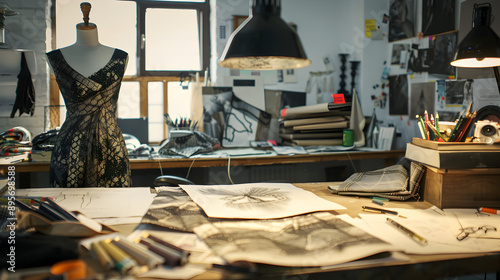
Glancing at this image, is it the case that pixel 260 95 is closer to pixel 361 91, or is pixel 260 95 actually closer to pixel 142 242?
pixel 361 91

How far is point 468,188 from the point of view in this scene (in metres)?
1.18

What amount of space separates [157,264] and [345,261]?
0.35 metres

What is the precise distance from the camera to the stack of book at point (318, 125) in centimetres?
283

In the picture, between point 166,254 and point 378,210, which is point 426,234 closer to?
point 378,210

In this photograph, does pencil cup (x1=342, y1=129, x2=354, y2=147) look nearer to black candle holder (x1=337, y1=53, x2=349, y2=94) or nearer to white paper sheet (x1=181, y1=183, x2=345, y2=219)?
black candle holder (x1=337, y1=53, x2=349, y2=94)

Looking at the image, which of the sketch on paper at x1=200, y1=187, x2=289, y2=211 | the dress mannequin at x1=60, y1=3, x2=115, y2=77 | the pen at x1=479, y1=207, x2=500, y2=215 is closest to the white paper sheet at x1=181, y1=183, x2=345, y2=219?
the sketch on paper at x1=200, y1=187, x2=289, y2=211

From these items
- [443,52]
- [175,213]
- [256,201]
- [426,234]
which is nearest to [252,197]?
[256,201]

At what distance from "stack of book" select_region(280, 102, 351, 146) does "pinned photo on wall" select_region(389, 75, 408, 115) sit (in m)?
0.35

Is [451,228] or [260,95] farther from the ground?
[260,95]


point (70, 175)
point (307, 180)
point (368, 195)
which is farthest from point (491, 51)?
point (70, 175)

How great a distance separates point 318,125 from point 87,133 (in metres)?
1.67

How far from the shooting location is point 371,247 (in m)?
0.80

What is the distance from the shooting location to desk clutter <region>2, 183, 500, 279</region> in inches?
28.6

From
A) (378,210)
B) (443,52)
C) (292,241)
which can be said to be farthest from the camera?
(443,52)
